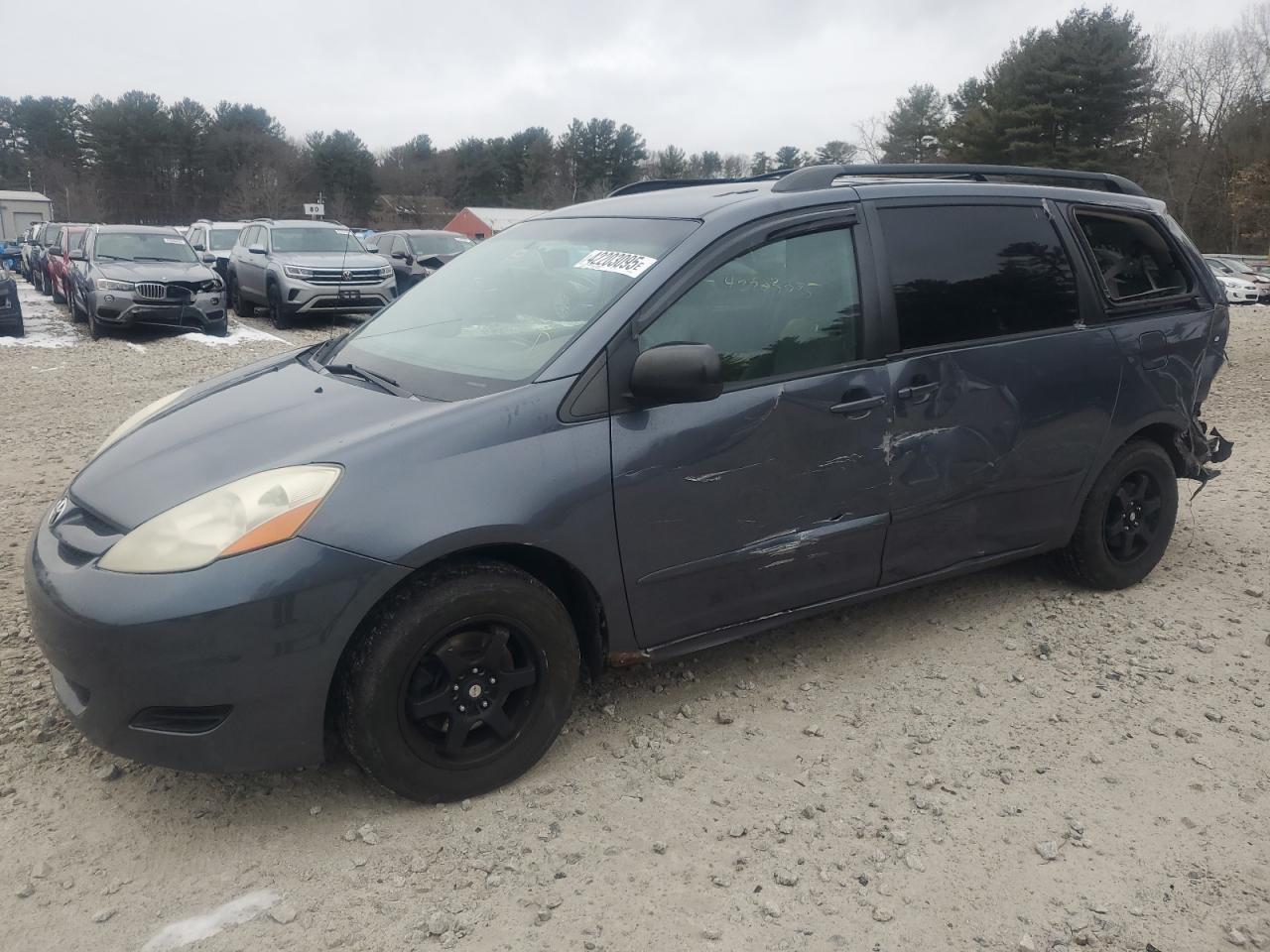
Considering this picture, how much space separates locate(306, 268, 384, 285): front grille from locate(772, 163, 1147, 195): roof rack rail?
12103 mm

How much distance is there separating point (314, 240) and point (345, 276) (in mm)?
1602

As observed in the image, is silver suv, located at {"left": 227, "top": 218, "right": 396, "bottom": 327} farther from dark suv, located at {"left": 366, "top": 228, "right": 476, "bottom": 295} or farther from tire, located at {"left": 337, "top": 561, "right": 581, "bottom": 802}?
tire, located at {"left": 337, "top": 561, "right": 581, "bottom": 802}

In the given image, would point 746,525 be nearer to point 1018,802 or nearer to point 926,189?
point 1018,802

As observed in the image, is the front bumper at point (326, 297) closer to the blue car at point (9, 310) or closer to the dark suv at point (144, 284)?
the dark suv at point (144, 284)

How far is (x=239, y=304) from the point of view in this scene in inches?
669

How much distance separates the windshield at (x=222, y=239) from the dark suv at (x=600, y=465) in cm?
1868

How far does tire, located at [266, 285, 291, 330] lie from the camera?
14.7m

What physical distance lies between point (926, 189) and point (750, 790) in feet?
7.74

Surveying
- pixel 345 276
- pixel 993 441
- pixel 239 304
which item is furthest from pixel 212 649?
pixel 239 304

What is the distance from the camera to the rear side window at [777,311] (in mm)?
3131

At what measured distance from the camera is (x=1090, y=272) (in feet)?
13.5

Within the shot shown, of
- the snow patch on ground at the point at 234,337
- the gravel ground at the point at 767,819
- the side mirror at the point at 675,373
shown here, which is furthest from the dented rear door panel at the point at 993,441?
the snow patch on ground at the point at 234,337

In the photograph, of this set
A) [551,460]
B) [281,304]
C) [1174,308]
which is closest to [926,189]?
[1174,308]

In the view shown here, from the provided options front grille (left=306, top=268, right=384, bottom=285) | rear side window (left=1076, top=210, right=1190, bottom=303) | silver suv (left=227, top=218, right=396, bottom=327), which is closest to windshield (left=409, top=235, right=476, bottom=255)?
silver suv (left=227, top=218, right=396, bottom=327)
